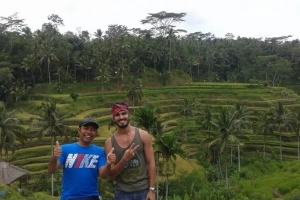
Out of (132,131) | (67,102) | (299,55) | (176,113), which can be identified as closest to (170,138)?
(132,131)

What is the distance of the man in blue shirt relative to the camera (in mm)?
4941

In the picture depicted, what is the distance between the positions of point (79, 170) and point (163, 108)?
46245 mm

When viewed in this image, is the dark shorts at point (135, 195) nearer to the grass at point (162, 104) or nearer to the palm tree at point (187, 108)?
the grass at point (162, 104)

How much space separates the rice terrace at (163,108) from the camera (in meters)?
28.8

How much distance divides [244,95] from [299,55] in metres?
40.5

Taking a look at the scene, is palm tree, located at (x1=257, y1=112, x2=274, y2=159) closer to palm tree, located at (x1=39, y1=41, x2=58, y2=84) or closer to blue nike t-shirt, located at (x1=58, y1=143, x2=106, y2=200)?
palm tree, located at (x1=39, y1=41, x2=58, y2=84)

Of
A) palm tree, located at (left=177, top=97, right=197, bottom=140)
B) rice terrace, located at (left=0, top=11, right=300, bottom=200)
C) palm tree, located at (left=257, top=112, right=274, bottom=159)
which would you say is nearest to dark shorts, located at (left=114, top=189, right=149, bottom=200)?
rice terrace, located at (left=0, top=11, right=300, bottom=200)

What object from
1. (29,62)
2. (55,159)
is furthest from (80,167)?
(29,62)

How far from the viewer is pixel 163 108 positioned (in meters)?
51.1

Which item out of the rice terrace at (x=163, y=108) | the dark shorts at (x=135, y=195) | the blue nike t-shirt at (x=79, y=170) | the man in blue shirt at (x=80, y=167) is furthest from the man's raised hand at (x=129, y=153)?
the rice terrace at (x=163, y=108)

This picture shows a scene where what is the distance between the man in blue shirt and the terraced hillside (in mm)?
26806

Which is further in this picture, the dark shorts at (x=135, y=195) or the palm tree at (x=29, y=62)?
the palm tree at (x=29, y=62)

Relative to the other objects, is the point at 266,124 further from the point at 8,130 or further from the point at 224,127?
Answer: the point at 8,130

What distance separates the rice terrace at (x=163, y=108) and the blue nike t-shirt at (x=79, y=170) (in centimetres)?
696
